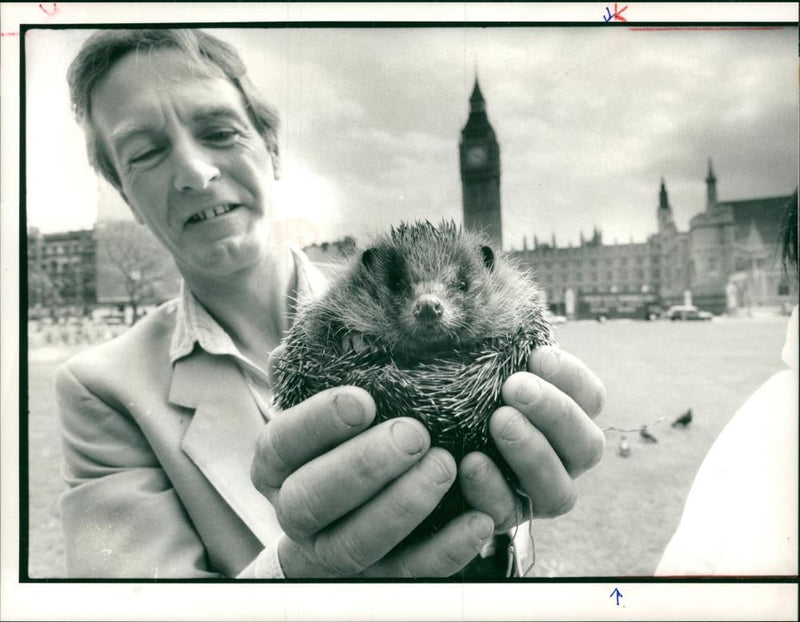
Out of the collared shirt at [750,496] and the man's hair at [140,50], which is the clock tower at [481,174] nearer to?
the man's hair at [140,50]

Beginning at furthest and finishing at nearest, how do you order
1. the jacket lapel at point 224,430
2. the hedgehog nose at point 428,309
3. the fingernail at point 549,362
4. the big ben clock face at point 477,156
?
the big ben clock face at point 477,156, the jacket lapel at point 224,430, the fingernail at point 549,362, the hedgehog nose at point 428,309

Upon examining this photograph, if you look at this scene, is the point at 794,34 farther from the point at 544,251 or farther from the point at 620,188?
the point at 544,251

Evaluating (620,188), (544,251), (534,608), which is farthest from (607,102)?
(534,608)

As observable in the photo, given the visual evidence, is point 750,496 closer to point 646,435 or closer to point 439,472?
point 646,435

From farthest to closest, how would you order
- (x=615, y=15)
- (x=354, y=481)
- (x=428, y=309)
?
(x=615, y=15) → (x=354, y=481) → (x=428, y=309)

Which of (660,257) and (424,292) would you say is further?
(660,257)

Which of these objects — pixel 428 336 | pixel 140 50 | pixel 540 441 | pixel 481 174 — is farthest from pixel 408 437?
pixel 140 50

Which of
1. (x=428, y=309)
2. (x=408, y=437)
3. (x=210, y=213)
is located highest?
(x=210, y=213)

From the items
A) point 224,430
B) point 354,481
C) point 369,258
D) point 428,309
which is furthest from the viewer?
point 224,430

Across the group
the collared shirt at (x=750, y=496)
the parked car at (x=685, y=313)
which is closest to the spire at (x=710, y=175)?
the parked car at (x=685, y=313)
